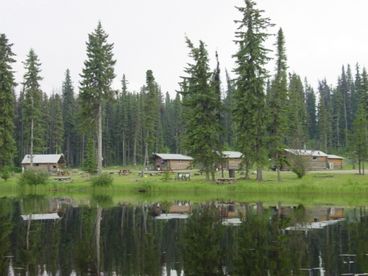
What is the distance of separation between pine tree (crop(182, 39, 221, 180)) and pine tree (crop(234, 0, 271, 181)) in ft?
8.98

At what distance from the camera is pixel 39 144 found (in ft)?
242

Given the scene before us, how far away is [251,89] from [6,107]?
93.4ft

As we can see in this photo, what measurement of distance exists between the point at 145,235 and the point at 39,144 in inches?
2062

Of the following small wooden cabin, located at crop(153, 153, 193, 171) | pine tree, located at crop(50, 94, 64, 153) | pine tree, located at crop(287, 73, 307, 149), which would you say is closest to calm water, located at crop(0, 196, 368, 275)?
pine tree, located at crop(287, 73, 307, 149)

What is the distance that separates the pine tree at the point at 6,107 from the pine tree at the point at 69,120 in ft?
146

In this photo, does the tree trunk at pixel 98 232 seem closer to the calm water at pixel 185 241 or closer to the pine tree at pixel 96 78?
the calm water at pixel 185 241

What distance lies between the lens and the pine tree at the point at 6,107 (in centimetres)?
5794

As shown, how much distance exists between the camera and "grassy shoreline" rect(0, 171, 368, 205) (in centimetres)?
4625

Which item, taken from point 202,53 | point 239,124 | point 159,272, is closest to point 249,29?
point 202,53

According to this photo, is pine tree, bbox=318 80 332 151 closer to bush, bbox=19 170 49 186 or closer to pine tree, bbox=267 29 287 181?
pine tree, bbox=267 29 287 181

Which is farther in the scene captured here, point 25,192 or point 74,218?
point 25,192

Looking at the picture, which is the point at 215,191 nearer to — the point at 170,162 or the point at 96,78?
the point at 96,78

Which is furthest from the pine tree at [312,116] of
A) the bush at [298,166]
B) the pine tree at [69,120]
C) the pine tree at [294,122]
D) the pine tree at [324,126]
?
the bush at [298,166]

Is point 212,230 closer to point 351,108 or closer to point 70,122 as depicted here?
point 70,122
